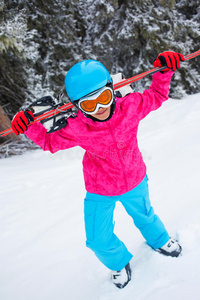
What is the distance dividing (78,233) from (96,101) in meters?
1.83

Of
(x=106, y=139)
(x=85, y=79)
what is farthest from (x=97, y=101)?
(x=106, y=139)

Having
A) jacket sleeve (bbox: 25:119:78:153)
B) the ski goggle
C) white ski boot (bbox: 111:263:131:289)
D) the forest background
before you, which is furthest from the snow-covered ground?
the forest background

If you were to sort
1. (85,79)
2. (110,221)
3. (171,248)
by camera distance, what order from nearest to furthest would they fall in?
(85,79)
(110,221)
(171,248)

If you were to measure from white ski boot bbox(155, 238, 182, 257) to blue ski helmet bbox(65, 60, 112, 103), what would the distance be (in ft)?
5.23

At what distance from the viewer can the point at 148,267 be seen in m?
2.00

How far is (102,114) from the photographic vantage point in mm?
1541

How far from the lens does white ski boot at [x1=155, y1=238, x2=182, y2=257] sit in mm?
2018

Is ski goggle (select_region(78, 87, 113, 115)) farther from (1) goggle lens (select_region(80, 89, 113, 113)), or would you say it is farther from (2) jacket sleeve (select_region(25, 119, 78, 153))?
(2) jacket sleeve (select_region(25, 119, 78, 153))

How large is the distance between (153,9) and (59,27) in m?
3.12

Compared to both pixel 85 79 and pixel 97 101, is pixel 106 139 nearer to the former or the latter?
pixel 97 101

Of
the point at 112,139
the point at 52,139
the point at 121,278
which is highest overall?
the point at 52,139

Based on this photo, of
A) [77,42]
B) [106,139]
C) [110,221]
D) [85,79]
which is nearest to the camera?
[85,79]

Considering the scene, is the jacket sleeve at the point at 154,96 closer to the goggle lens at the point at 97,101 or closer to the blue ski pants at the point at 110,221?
the goggle lens at the point at 97,101

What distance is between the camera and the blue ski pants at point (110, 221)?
5.82 ft
